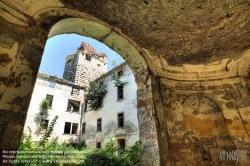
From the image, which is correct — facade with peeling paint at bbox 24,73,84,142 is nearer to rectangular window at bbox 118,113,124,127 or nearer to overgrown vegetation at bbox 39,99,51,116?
overgrown vegetation at bbox 39,99,51,116

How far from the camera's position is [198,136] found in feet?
10.7

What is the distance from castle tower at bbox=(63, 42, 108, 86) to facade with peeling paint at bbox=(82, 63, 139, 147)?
4.43m

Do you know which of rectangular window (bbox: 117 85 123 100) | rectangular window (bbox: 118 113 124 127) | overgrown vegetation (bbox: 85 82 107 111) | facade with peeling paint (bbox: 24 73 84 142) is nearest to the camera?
rectangular window (bbox: 118 113 124 127)

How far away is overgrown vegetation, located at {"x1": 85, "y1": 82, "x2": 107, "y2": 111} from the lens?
12719 mm

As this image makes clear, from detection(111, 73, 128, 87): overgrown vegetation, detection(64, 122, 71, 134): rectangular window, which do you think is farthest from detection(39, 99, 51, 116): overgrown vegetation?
detection(111, 73, 128, 87): overgrown vegetation

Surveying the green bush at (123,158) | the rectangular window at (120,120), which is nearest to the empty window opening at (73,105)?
the rectangular window at (120,120)

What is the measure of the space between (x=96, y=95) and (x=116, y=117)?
3.23 meters

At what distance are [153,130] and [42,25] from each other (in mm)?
2481

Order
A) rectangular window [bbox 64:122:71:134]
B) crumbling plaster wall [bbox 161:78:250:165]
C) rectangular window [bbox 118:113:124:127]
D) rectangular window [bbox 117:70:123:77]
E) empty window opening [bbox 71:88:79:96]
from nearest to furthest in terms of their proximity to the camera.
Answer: crumbling plaster wall [bbox 161:78:250:165] → rectangular window [bbox 118:113:124:127] → rectangular window [bbox 117:70:123:77] → rectangular window [bbox 64:122:71:134] → empty window opening [bbox 71:88:79:96]

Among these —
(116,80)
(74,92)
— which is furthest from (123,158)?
(74,92)

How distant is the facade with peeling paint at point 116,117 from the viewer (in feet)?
31.4

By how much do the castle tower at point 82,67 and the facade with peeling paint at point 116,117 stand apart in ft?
14.5

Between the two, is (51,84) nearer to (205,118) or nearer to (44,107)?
(44,107)

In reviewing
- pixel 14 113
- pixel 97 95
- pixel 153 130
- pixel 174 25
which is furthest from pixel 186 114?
pixel 97 95
